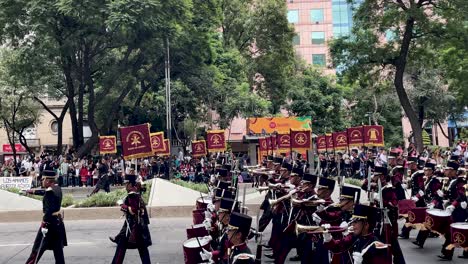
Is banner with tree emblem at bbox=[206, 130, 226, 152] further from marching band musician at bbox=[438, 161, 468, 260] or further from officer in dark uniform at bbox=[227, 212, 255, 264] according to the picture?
officer in dark uniform at bbox=[227, 212, 255, 264]

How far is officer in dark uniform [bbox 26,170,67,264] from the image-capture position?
9.06 m

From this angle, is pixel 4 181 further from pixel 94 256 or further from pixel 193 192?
pixel 94 256

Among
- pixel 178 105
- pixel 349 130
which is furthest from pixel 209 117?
pixel 349 130

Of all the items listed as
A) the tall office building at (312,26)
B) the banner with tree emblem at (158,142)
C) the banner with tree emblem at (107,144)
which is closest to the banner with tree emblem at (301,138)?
the banner with tree emblem at (158,142)

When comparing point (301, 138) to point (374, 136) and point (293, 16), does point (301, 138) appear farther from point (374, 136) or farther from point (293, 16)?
point (293, 16)

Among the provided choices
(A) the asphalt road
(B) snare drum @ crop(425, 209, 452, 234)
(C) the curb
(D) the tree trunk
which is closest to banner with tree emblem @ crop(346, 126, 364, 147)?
(D) the tree trunk

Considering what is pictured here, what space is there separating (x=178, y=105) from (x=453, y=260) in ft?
95.1

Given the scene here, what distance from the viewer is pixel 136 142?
18.3 m

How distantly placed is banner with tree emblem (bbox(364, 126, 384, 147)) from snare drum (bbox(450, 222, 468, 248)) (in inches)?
581

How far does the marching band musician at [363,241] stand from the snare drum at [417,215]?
4.09 metres

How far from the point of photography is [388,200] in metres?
9.40

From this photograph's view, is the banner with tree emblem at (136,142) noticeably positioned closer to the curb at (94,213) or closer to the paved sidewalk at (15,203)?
the curb at (94,213)

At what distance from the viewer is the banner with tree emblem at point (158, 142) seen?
2411 cm

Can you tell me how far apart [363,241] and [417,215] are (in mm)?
4423
